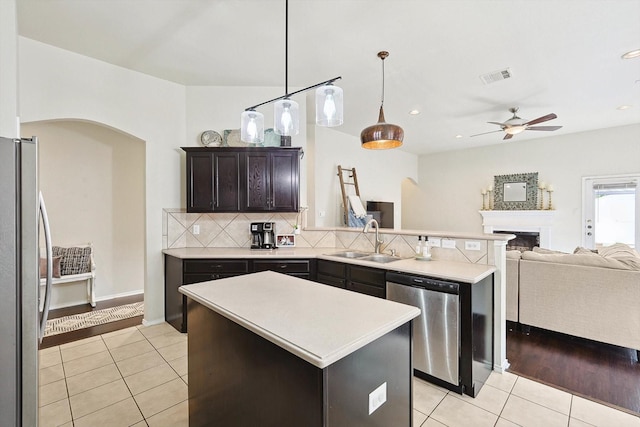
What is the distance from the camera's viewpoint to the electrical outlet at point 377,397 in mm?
1193

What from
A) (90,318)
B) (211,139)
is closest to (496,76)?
(211,139)

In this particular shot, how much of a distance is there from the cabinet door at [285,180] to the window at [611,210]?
19.0 ft

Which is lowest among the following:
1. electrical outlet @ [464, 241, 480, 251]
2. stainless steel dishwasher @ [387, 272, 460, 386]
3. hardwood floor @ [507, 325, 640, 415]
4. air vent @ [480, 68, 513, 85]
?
hardwood floor @ [507, 325, 640, 415]

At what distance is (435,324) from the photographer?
7.36 ft

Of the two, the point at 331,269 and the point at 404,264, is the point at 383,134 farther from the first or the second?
the point at 331,269

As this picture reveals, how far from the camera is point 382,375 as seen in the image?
1259 mm

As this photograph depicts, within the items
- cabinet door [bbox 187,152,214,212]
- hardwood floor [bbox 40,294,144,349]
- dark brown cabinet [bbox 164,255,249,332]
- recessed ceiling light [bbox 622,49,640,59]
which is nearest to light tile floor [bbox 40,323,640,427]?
hardwood floor [bbox 40,294,144,349]

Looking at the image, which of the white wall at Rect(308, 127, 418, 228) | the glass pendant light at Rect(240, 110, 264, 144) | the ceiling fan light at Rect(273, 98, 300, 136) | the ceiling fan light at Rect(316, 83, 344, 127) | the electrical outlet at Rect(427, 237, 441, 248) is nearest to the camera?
the ceiling fan light at Rect(316, 83, 344, 127)

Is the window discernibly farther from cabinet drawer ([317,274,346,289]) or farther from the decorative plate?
the decorative plate

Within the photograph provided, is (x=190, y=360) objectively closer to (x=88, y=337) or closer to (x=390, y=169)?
(x=88, y=337)

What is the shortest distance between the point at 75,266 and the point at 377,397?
4.38 m

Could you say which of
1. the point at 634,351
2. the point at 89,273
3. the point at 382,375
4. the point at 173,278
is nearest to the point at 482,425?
the point at 382,375

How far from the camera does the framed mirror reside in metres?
6.56

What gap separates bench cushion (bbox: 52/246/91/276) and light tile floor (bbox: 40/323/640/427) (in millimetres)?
1386
